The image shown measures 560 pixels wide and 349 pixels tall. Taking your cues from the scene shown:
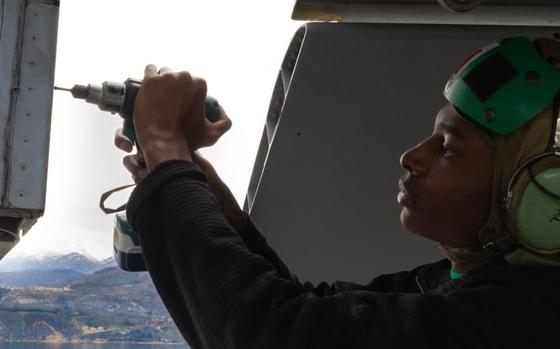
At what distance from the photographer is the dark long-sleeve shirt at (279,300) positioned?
1311mm

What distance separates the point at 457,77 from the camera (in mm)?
1604

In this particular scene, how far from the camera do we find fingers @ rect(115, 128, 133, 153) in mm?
1762

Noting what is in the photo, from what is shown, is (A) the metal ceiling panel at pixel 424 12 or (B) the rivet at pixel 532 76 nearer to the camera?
(B) the rivet at pixel 532 76

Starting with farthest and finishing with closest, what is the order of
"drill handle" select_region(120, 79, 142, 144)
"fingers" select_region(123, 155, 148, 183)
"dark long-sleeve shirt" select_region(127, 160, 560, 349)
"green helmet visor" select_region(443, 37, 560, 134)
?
"fingers" select_region(123, 155, 148, 183)
"drill handle" select_region(120, 79, 142, 144)
"green helmet visor" select_region(443, 37, 560, 134)
"dark long-sleeve shirt" select_region(127, 160, 560, 349)

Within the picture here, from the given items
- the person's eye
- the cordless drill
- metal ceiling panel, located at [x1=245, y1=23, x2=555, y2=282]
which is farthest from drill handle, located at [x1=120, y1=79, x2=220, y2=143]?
the person's eye

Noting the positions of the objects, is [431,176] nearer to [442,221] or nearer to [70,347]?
[442,221]

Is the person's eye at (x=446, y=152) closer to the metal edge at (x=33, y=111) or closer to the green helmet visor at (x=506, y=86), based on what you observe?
the green helmet visor at (x=506, y=86)

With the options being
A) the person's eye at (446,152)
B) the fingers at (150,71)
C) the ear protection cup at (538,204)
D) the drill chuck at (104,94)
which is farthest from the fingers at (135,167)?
the ear protection cup at (538,204)

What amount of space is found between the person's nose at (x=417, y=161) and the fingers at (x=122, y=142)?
588 millimetres

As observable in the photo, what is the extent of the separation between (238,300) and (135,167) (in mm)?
521

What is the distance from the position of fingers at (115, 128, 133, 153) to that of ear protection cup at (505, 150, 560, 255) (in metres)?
0.81

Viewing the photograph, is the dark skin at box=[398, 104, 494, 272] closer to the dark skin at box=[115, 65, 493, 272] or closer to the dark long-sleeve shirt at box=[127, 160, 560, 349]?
the dark skin at box=[115, 65, 493, 272]

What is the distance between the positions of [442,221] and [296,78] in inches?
25.4

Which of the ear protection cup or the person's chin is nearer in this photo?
the ear protection cup
